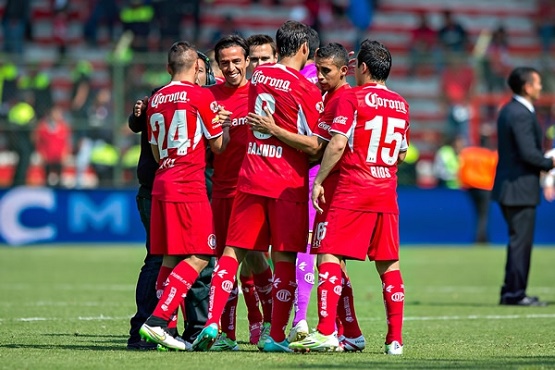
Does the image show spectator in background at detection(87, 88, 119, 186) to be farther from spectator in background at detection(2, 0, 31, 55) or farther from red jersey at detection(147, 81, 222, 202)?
red jersey at detection(147, 81, 222, 202)

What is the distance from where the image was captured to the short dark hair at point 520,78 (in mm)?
12883

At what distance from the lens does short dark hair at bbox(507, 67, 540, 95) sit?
12.9m

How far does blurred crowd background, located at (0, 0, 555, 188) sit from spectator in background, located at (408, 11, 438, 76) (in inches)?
1.6

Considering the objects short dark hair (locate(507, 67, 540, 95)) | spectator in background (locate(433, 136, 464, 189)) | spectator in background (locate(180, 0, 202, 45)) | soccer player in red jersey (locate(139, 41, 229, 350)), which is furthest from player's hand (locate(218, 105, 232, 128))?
spectator in background (locate(180, 0, 202, 45))

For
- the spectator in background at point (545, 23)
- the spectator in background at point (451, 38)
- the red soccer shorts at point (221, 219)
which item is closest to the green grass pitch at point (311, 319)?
the red soccer shorts at point (221, 219)

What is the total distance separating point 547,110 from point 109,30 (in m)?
9.95

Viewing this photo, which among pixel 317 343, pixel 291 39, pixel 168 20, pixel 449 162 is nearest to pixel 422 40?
pixel 449 162

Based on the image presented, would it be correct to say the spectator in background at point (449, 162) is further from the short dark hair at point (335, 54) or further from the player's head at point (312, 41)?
the short dark hair at point (335, 54)

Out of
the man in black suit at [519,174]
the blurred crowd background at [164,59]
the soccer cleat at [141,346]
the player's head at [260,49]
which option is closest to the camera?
the soccer cleat at [141,346]

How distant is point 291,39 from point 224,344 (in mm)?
2302

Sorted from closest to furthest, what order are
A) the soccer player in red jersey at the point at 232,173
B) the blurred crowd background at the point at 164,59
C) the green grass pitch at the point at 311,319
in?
the green grass pitch at the point at 311,319
the soccer player in red jersey at the point at 232,173
the blurred crowd background at the point at 164,59

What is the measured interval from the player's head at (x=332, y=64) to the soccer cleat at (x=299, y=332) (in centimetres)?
179

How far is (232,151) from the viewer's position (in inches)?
346

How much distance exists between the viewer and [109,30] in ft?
85.5
